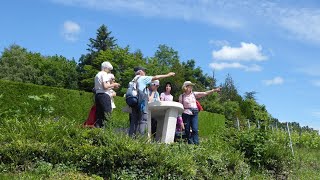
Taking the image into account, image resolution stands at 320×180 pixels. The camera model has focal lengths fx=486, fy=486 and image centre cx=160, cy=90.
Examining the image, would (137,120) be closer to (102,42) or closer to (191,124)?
(191,124)

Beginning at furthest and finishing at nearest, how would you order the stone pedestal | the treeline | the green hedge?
the treeline, the green hedge, the stone pedestal

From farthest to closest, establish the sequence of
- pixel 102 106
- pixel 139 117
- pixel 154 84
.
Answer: pixel 154 84 < pixel 139 117 < pixel 102 106

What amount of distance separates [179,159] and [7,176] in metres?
2.11

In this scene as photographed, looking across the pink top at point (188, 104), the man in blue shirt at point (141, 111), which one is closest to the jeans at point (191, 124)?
the pink top at point (188, 104)

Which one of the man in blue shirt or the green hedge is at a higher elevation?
the green hedge

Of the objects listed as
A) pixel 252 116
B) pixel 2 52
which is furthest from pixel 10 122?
pixel 2 52

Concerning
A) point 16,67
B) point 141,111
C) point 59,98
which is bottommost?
point 141,111

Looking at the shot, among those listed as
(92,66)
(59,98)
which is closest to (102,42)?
(92,66)

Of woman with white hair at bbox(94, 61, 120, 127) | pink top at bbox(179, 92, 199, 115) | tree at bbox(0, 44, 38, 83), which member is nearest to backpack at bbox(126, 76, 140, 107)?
woman with white hair at bbox(94, 61, 120, 127)

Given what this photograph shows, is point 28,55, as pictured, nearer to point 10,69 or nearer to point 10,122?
point 10,69

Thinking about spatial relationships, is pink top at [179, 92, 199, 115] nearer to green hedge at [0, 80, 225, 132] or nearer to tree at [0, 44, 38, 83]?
green hedge at [0, 80, 225, 132]

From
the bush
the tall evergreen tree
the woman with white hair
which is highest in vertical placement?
the tall evergreen tree

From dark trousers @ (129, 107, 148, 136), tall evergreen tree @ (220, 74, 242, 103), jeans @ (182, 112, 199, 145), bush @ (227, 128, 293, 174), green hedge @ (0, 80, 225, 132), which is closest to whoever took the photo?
dark trousers @ (129, 107, 148, 136)

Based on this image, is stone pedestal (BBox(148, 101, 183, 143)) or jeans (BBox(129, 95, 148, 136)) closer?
jeans (BBox(129, 95, 148, 136))
